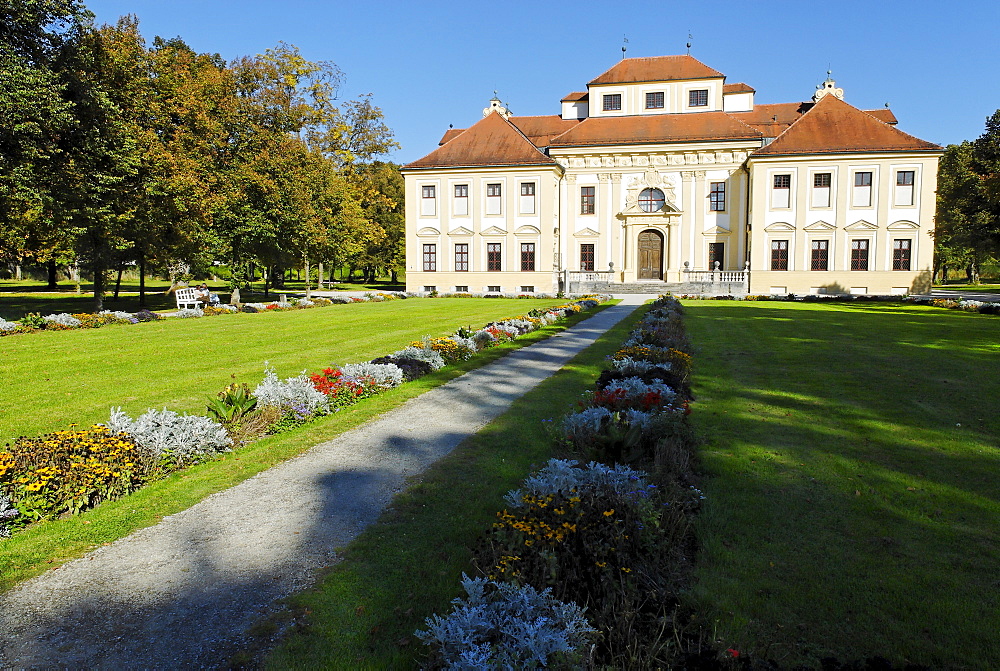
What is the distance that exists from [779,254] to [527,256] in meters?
17.7

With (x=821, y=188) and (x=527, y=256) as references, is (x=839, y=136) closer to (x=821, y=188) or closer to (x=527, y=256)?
(x=821, y=188)

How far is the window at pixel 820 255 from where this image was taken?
41.3 metres

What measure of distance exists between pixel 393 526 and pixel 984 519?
4842 mm

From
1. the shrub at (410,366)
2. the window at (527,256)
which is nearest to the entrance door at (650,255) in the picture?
the window at (527,256)

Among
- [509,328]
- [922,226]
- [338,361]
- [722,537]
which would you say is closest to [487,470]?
[722,537]

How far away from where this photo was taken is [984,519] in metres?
4.93

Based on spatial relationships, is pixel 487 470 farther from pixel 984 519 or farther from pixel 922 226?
pixel 922 226

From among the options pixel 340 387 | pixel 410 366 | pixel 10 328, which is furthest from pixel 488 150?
pixel 340 387

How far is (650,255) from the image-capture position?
4566cm

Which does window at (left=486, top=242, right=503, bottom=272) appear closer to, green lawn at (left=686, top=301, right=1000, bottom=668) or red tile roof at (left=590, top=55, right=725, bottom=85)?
red tile roof at (left=590, top=55, right=725, bottom=85)

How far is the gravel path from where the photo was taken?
3.30m


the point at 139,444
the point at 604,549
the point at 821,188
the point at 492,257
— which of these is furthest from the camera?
the point at 492,257

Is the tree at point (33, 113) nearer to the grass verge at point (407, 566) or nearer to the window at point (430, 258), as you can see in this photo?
the grass verge at point (407, 566)

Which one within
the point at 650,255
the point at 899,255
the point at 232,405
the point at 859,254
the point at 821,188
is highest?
the point at 821,188
